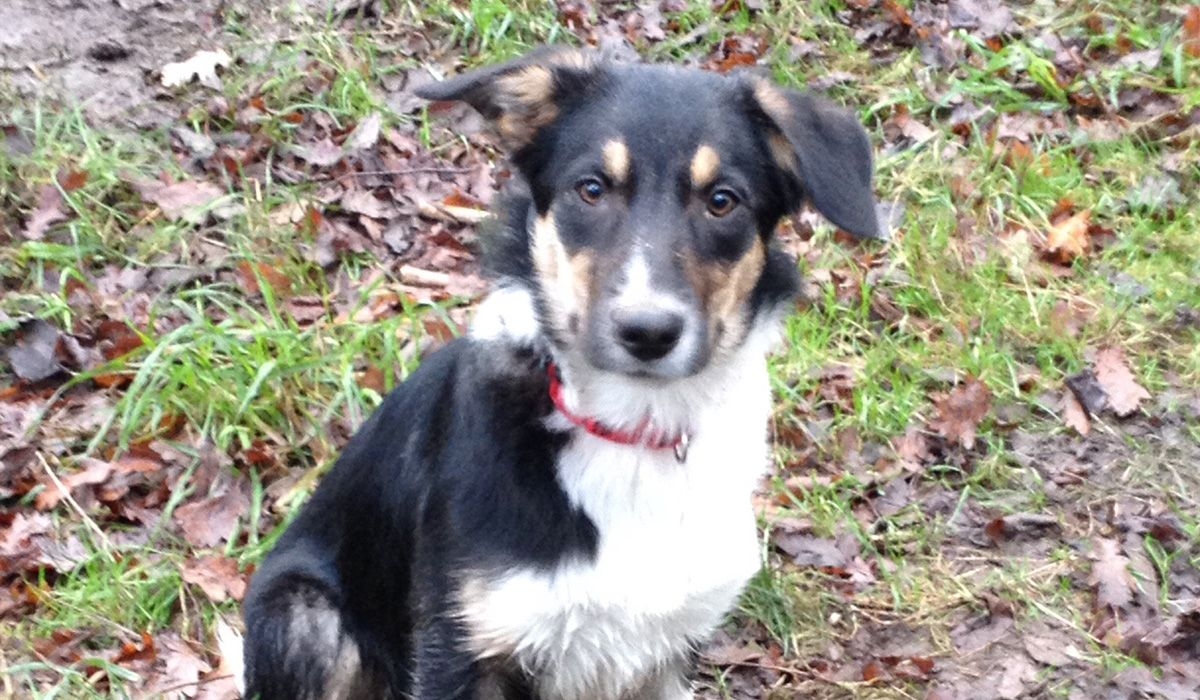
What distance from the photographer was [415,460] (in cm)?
331

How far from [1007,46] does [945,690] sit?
4042 mm

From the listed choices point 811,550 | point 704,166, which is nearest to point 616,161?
point 704,166

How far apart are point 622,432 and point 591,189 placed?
57 centimetres

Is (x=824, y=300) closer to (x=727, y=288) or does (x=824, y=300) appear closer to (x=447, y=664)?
(x=727, y=288)

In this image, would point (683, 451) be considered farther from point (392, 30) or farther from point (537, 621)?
point (392, 30)

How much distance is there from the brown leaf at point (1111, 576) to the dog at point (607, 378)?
1.56m

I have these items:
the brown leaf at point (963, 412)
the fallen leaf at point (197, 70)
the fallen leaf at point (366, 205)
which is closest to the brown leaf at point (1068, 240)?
the brown leaf at point (963, 412)

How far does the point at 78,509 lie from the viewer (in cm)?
434

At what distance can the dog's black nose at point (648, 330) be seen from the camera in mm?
2771

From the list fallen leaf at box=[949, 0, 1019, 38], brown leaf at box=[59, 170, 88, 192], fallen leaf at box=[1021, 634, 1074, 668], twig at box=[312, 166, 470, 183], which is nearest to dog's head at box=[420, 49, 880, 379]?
fallen leaf at box=[1021, 634, 1074, 668]

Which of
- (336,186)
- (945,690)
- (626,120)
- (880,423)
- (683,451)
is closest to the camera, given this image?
(626,120)

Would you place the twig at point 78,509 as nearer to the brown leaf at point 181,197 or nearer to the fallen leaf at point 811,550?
the brown leaf at point 181,197

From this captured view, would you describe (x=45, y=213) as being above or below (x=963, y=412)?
above

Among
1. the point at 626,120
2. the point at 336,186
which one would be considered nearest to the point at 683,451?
the point at 626,120
